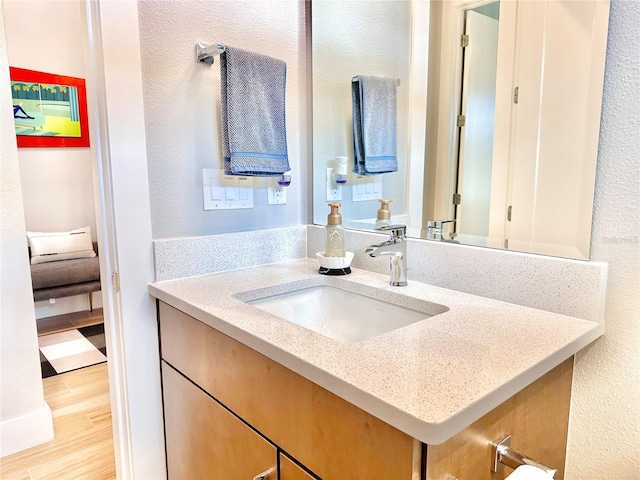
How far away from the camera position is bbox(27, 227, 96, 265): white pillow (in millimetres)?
3359

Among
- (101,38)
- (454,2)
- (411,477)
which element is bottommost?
(411,477)

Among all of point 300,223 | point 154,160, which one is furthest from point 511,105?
point 154,160

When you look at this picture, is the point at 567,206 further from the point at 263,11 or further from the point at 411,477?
the point at 263,11

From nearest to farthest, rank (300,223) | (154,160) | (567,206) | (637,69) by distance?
(637,69)
(567,206)
(154,160)
(300,223)

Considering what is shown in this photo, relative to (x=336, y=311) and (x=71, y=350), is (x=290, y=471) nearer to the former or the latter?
(x=336, y=311)

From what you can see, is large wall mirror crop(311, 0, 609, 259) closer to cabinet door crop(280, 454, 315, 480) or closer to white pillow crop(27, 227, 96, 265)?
cabinet door crop(280, 454, 315, 480)

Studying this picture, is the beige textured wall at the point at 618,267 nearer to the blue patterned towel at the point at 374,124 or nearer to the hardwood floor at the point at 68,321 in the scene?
the blue patterned towel at the point at 374,124

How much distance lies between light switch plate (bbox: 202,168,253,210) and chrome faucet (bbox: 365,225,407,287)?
477mm

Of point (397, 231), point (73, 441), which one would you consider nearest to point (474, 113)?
point (397, 231)

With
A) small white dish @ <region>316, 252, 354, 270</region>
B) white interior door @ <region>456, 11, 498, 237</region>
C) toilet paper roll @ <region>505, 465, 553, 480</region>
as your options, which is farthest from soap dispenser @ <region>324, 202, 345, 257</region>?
toilet paper roll @ <region>505, 465, 553, 480</region>

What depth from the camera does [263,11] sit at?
1368mm

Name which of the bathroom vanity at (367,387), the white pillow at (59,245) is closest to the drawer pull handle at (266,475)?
the bathroom vanity at (367,387)

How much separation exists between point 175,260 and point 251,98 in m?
0.53

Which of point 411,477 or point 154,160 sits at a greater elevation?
point 154,160
